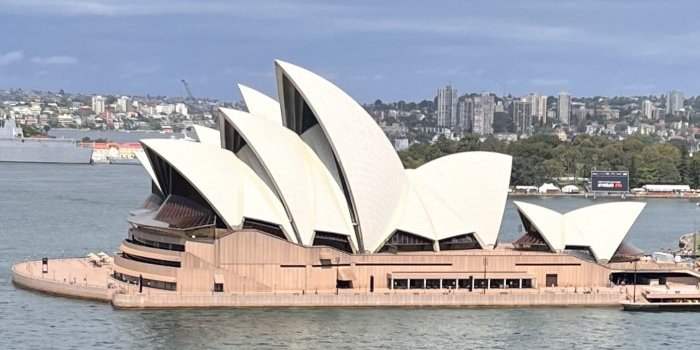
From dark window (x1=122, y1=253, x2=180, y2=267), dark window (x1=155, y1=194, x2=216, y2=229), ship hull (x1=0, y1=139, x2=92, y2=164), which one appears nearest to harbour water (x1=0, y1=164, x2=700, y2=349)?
dark window (x1=122, y1=253, x2=180, y2=267)

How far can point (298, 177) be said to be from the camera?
3734 cm

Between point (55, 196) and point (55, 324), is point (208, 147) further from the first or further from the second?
point (55, 196)

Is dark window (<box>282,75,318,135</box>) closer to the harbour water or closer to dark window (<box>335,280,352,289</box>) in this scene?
dark window (<box>335,280,352,289</box>)

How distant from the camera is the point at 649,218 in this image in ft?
227

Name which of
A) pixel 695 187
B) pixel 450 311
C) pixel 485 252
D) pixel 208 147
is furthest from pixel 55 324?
pixel 695 187

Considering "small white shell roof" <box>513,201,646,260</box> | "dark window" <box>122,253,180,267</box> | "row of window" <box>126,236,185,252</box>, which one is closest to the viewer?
"dark window" <box>122,253,180,267</box>

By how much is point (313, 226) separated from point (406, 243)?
300cm

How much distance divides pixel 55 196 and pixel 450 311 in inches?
1645

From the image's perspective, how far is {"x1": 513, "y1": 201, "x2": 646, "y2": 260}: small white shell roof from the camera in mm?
39688

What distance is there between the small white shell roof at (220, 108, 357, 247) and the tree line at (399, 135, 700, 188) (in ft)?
198

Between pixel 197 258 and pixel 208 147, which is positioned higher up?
pixel 208 147

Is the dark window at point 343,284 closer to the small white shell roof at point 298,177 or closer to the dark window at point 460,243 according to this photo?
the small white shell roof at point 298,177

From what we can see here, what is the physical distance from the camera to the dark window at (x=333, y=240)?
37531mm

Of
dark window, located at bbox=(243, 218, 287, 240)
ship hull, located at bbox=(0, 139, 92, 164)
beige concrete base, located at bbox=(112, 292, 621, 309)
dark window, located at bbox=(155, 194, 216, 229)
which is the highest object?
ship hull, located at bbox=(0, 139, 92, 164)
